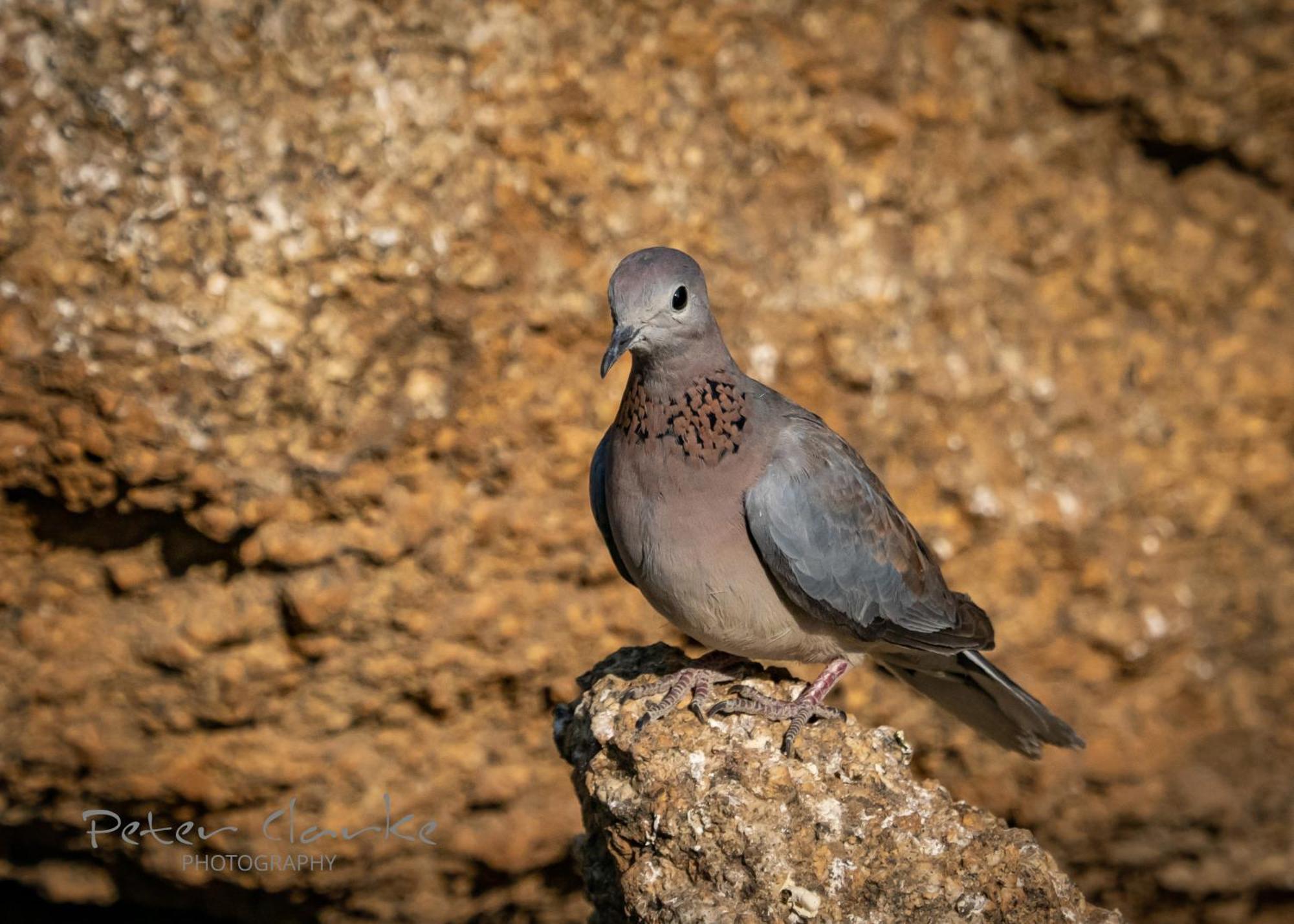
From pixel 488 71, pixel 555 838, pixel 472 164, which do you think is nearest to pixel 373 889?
pixel 555 838

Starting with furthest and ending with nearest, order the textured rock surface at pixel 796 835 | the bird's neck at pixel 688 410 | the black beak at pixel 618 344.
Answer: the bird's neck at pixel 688 410
the black beak at pixel 618 344
the textured rock surface at pixel 796 835

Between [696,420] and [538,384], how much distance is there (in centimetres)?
196

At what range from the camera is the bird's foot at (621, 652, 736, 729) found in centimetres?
355

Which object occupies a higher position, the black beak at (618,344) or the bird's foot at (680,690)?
the black beak at (618,344)

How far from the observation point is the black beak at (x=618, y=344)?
330 cm

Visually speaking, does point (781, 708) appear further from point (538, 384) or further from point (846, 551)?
point (538, 384)

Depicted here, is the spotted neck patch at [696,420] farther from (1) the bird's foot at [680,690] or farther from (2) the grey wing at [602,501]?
(1) the bird's foot at [680,690]

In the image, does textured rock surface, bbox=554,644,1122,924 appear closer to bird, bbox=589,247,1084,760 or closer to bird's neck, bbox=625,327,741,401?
bird, bbox=589,247,1084,760

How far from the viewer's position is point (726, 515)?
3617 mm

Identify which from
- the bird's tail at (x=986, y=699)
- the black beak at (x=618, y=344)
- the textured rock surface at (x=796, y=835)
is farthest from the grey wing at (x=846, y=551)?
the black beak at (x=618, y=344)

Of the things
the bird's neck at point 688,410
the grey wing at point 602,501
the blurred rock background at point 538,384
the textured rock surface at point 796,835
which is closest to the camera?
the textured rock surface at point 796,835

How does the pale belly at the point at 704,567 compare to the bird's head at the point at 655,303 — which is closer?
the bird's head at the point at 655,303

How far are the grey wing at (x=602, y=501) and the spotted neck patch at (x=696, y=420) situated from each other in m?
0.45

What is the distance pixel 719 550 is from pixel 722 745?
0.54 m
